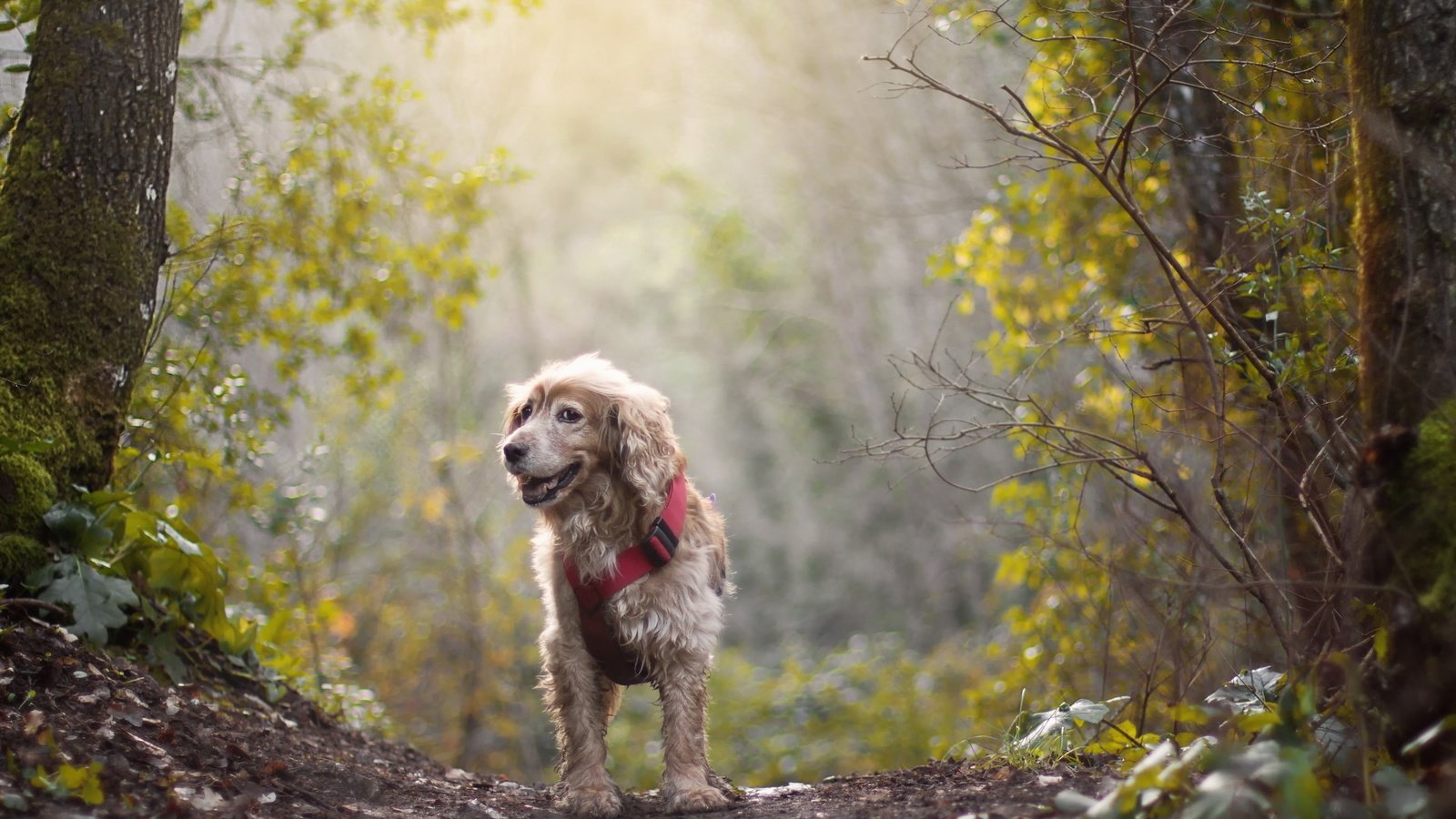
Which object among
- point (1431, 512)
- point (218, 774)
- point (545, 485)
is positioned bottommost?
point (1431, 512)

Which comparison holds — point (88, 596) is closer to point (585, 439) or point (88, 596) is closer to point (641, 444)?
point (585, 439)

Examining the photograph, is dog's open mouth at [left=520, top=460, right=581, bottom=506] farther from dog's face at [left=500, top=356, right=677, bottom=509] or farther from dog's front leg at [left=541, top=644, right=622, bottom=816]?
dog's front leg at [left=541, top=644, right=622, bottom=816]

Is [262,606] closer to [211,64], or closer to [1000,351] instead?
[211,64]

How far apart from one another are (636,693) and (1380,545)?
16.6m

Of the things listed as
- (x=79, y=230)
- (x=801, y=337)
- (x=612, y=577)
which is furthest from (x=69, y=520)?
(x=801, y=337)

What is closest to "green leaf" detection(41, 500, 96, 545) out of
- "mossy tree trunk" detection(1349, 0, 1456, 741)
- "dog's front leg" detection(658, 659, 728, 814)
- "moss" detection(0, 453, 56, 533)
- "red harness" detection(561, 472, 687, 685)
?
"moss" detection(0, 453, 56, 533)

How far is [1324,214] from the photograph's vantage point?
451 cm

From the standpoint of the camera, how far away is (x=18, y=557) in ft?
14.5

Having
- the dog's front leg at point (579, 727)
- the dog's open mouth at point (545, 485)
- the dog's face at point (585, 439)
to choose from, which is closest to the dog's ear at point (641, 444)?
the dog's face at point (585, 439)

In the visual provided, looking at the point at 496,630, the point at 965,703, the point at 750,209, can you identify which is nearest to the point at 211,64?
the point at 496,630

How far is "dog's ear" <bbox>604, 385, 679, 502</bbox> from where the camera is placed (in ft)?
15.4

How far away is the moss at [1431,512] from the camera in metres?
2.93

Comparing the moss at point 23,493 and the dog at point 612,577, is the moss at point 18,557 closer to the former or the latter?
the moss at point 23,493

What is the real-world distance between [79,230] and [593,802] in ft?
10.8
